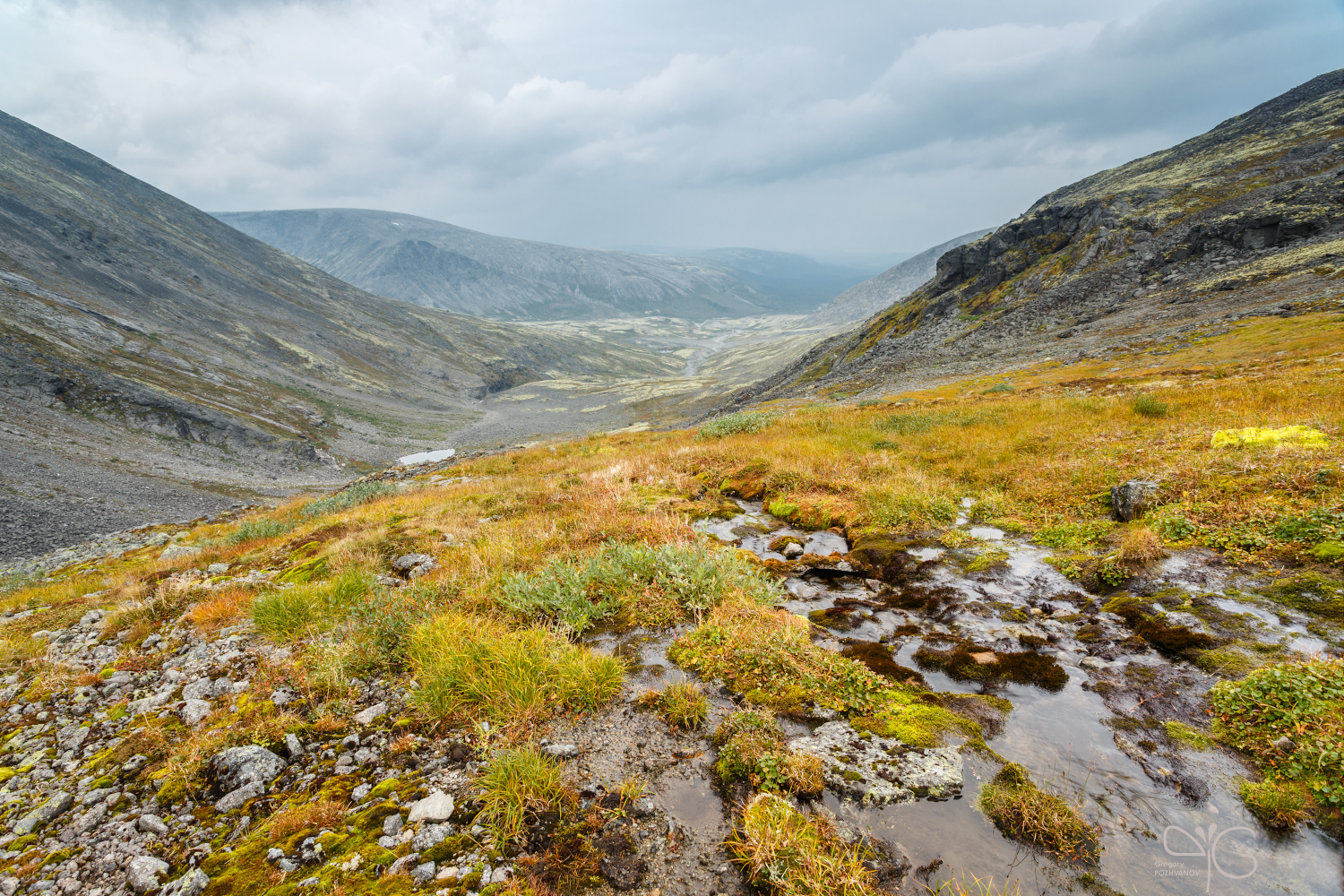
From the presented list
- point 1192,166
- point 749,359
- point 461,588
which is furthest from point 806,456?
point 749,359

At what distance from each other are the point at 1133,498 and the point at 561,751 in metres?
10.1

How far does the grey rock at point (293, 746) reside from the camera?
4.87m

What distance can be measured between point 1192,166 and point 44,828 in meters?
125

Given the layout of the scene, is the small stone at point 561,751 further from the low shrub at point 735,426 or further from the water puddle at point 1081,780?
the low shrub at point 735,426

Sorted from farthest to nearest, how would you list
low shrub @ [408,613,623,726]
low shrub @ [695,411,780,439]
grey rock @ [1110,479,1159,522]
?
low shrub @ [695,411,780,439]
grey rock @ [1110,479,1159,522]
low shrub @ [408,613,623,726]

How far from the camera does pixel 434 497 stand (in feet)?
53.2

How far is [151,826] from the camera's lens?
4.00m

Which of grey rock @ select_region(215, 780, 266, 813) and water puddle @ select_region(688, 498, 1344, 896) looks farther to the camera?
grey rock @ select_region(215, 780, 266, 813)

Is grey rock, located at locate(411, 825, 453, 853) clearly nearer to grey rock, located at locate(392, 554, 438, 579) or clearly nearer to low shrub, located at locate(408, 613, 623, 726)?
low shrub, located at locate(408, 613, 623, 726)

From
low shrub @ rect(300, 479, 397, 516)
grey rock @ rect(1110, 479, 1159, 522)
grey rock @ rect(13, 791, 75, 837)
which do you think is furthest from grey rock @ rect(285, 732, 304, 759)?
low shrub @ rect(300, 479, 397, 516)

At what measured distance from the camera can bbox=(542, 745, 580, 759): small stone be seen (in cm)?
469

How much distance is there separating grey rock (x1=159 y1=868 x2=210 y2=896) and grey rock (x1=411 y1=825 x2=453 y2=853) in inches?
55.3

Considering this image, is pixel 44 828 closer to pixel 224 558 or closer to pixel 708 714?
pixel 708 714

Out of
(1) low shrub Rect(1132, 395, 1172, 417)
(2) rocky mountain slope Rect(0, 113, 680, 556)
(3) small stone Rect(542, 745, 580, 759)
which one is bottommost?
(1) low shrub Rect(1132, 395, 1172, 417)
